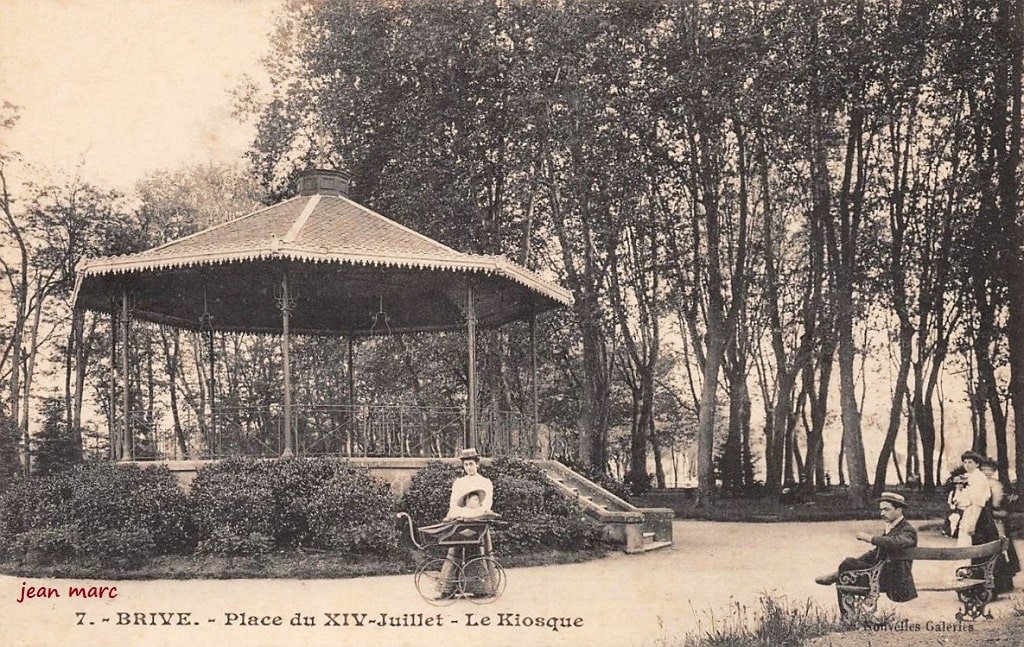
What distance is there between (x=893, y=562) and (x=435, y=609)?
4566 mm

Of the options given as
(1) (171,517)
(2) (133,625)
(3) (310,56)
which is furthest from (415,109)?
(2) (133,625)

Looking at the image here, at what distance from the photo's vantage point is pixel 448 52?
2450cm

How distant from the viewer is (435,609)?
10109 millimetres

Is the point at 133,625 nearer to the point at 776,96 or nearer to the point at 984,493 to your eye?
the point at 984,493

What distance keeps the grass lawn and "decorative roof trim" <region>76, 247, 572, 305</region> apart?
4333mm

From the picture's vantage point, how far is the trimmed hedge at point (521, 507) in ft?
45.2

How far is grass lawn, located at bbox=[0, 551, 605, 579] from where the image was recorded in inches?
481

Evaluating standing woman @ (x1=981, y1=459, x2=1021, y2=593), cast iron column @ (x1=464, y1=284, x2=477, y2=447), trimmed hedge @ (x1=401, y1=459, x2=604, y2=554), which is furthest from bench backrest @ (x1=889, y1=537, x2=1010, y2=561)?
cast iron column @ (x1=464, y1=284, x2=477, y2=447)

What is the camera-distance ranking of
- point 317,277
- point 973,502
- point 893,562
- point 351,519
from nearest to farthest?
point 893,562
point 973,502
point 351,519
point 317,277

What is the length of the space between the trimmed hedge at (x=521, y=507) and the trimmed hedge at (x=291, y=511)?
583mm

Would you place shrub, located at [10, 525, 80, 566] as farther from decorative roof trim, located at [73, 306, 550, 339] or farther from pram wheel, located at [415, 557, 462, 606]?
decorative roof trim, located at [73, 306, 550, 339]

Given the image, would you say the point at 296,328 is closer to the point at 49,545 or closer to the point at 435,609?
the point at 49,545

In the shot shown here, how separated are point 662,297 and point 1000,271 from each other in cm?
1061

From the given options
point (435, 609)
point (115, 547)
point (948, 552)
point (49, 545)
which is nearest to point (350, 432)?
point (115, 547)
